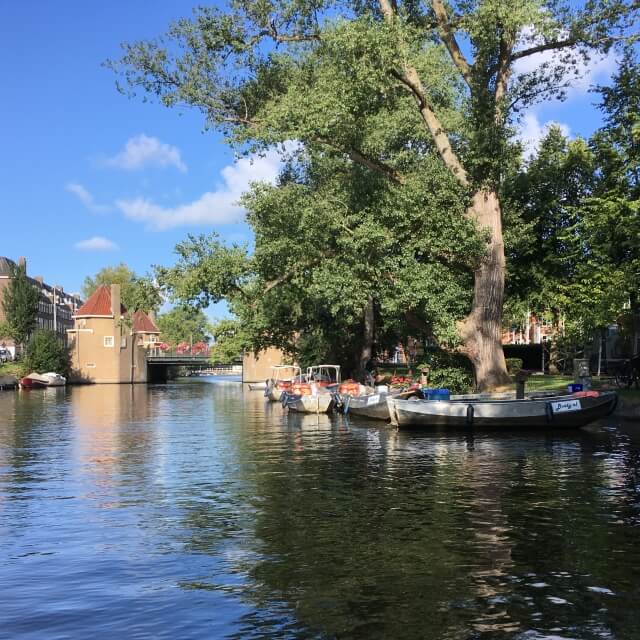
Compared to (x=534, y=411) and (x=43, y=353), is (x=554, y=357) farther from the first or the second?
(x=43, y=353)

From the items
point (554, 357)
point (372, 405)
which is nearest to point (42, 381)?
point (554, 357)

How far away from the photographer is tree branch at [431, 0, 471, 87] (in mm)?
31688

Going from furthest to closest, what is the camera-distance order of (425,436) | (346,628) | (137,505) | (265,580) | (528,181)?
(528,181)
(425,436)
(137,505)
(265,580)
(346,628)

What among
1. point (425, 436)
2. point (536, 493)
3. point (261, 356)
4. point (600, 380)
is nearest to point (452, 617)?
point (536, 493)

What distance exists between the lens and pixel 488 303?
32.7 m

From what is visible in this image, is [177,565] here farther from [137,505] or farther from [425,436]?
[425,436]

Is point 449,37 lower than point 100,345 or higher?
higher

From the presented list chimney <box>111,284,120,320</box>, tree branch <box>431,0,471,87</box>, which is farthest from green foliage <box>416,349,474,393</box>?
chimney <box>111,284,120,320</box>

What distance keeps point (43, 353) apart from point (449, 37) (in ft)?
247

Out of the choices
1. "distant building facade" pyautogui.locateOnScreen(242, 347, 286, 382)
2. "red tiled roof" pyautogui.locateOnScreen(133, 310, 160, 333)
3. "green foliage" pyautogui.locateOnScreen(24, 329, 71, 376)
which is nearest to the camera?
"green foliage" pyautogui.locateOnScreen(24, 329, 71, 376)

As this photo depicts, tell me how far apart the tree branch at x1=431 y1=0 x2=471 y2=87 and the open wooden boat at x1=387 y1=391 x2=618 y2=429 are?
1296 centimetres

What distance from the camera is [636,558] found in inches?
427

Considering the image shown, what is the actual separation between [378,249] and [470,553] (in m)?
23.0

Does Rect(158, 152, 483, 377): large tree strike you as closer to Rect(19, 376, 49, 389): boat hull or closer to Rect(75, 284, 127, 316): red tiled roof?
Rect(19, 376, 49, 389): boat hull
